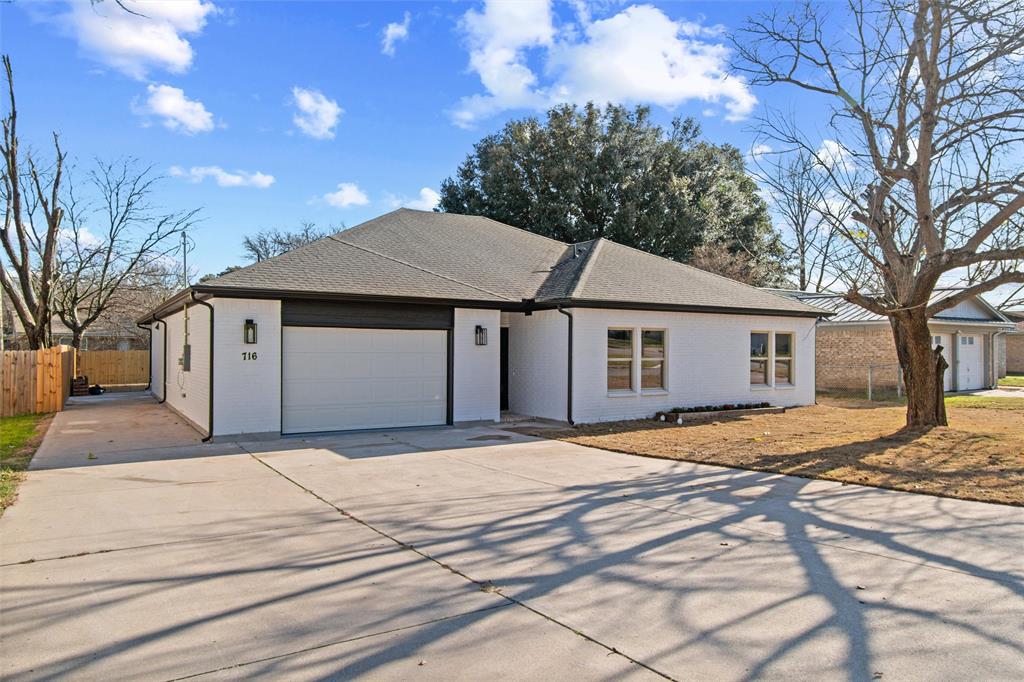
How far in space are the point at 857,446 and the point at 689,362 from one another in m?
5.36

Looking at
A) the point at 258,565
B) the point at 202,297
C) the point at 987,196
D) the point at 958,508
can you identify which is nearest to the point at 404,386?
the point at 202,297

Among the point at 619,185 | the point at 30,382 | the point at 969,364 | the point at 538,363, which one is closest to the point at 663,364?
the point at 538,363

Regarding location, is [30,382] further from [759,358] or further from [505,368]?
[759,358]

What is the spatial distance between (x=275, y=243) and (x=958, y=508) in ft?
156

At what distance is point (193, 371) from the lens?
47.1 feet

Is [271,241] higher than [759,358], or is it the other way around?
[271,241]

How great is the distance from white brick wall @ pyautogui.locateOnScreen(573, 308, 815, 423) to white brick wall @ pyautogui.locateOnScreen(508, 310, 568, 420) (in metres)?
0.46

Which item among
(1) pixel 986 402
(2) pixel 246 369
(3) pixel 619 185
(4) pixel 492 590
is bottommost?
(4) pixel 492 590

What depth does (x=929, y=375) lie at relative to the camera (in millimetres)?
12547

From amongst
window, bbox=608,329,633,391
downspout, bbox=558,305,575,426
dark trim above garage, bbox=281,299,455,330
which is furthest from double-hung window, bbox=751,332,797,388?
dark trim above garage, bbox=281,299,455,330

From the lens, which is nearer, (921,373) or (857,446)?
(857,446)

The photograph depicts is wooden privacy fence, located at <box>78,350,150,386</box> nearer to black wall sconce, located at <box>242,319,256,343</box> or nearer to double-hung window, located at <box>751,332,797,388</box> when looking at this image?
black wall sconce, located at <box>242,319,256,343</box>

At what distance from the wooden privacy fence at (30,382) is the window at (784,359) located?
775 inches

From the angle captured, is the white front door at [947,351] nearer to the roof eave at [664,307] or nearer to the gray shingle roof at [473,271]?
the roof eave at [664,307]
